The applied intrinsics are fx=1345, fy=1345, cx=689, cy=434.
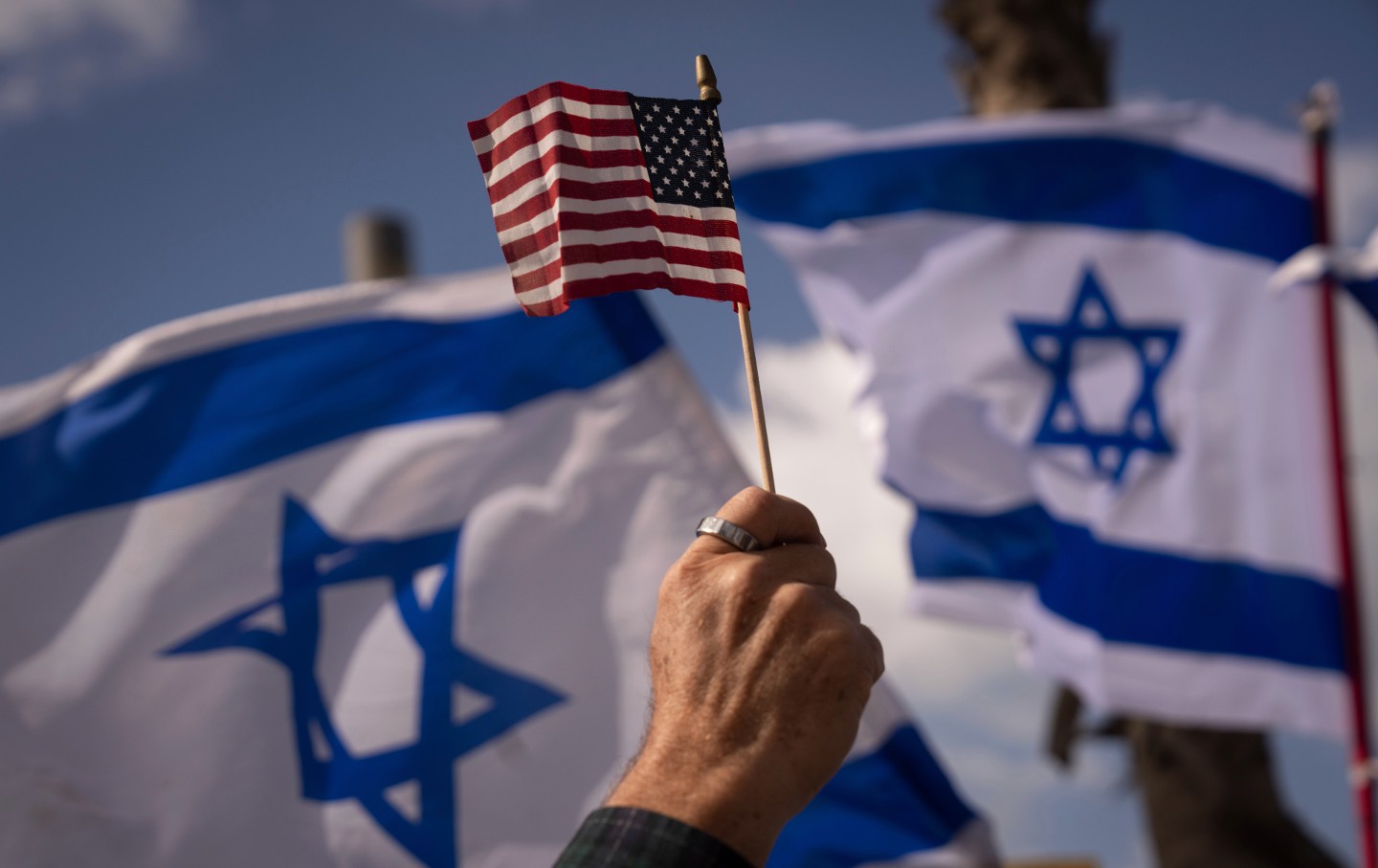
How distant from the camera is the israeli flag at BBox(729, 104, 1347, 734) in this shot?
551 centimetres

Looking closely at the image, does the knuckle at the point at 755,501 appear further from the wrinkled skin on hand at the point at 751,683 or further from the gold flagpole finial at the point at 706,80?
the gold flagpole finial at the point at 706,80

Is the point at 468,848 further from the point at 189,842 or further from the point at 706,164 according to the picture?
the point at 706,164

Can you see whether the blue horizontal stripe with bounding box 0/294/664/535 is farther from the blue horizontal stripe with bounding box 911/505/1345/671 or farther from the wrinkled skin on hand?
the blue horizontal stripe with bounding box 911/505/1345/671

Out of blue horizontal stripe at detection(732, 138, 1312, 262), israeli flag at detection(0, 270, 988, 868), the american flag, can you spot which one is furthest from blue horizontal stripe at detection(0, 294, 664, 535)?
blue horizontal stripe at detection(732, 138, 1312, 262)

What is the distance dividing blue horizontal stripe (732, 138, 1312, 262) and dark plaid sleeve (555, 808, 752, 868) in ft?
17.6

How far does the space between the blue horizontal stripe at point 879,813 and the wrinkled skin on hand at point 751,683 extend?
2228 millimetres

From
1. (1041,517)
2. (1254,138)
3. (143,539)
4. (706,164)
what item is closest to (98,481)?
(143,539)

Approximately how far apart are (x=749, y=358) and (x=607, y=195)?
44 cm

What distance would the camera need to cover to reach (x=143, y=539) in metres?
3.60

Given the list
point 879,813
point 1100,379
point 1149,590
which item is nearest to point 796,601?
point 879,813

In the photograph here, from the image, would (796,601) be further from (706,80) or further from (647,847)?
(706,80)

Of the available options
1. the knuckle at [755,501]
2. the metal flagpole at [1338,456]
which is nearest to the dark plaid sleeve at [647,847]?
the knuckle at [755,501]

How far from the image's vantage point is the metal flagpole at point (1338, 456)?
16.3 ft

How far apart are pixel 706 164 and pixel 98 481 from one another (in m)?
2.42
